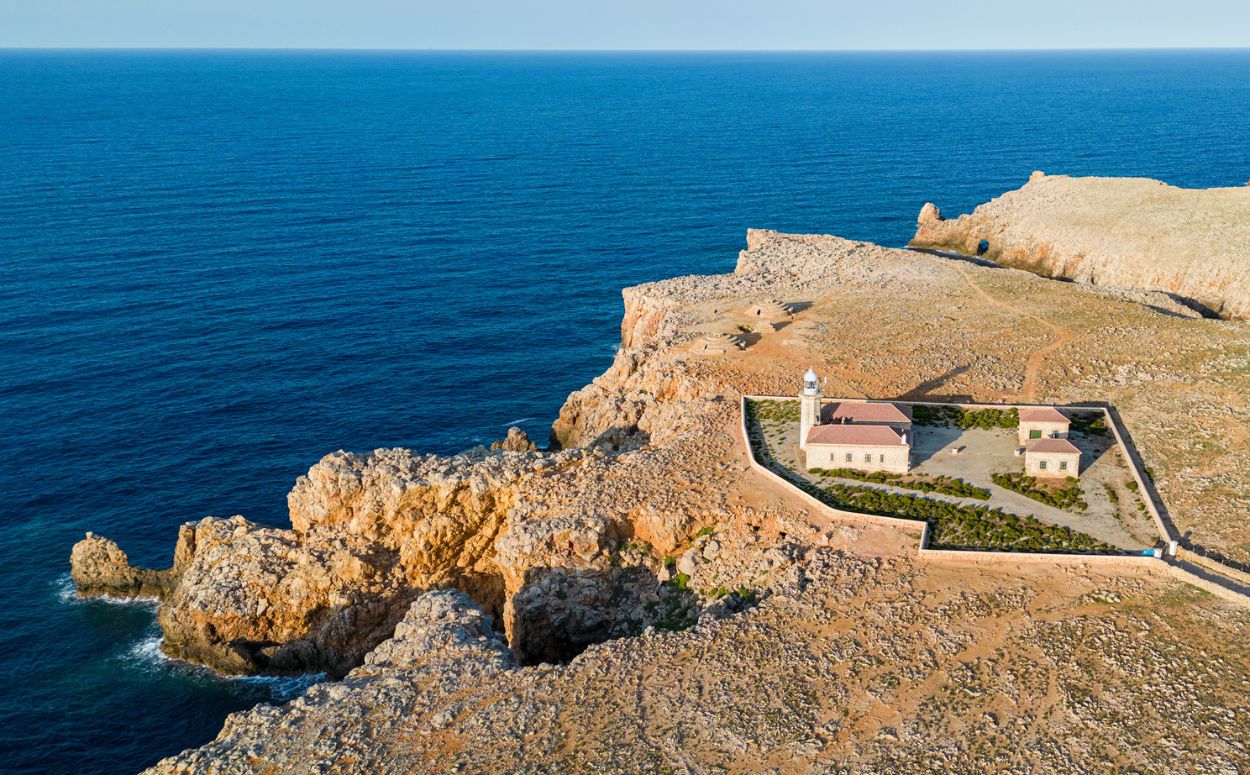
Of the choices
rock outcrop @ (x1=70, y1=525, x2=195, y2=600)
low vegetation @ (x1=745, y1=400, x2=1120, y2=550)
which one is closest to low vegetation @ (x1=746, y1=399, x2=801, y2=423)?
low vegetation @ (x1=745, y1=400, x2=1120, y2=550)

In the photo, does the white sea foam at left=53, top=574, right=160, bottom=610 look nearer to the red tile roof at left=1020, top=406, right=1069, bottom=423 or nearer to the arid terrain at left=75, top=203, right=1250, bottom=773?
the arid terrain at left=75, top=203, right=1250, bottom=773

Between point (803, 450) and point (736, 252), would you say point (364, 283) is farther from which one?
point (803, 450)

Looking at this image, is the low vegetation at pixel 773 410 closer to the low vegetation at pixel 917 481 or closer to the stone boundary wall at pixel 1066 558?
the low vegetation at pixel 917 481

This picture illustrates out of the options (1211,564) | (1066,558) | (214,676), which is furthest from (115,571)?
(1211,564)

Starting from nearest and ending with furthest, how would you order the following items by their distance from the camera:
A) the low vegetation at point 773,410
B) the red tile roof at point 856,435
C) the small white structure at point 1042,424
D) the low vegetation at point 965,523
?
the low vegetation at point 965,523
the red tile roof at point 856,435
the small white structure at point 1042,424
the low vegetation at point 773,410

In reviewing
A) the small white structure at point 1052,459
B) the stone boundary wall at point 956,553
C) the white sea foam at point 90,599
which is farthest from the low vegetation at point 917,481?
the white sea foam at point 90,599
